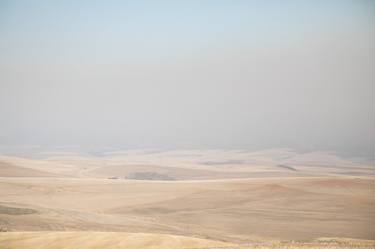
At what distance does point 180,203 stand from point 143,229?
34.4 ft

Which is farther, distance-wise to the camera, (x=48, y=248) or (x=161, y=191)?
(x=161, y=191)

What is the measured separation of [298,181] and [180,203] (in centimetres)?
1152

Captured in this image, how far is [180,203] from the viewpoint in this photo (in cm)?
3231

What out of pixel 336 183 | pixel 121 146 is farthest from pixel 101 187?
pixel 121 146

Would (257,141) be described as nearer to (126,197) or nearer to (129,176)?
(129,176)

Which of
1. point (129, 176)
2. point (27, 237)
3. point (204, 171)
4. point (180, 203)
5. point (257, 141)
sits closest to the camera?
point (27, 237)

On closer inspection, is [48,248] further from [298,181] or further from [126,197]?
[298,181]

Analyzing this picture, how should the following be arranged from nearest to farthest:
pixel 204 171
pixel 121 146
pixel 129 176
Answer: pixel 129 176 → pixel 204 171 → pixel 121 146

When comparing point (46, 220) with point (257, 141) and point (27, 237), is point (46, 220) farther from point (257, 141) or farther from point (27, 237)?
point (257, 141)

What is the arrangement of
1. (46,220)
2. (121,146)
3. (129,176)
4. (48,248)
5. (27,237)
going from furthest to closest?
1. (121,146)
2. (129,176)
3. (46,220)
4. (27,237)
5. (48,248)

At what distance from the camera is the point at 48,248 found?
15.7m

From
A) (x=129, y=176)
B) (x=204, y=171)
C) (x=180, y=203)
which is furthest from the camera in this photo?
(x=204, y=171)

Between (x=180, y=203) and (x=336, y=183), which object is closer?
(x=180, y=203)

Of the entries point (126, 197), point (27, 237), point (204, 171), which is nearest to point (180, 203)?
point (126, 197)
